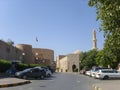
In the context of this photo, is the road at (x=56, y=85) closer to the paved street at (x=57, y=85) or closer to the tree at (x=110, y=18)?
the paved street at (x=57, y=85)

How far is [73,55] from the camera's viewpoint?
15238 cm

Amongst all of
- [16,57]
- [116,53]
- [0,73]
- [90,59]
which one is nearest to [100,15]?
[116,53]

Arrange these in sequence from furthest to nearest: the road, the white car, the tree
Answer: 1. the white car
2. the road
3. the tree

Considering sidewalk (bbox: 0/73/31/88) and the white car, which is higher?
the white car

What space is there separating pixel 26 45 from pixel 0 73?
71.0 metres

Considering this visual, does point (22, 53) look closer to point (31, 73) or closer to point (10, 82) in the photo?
point (31, 73)

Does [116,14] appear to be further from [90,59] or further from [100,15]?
[90,59]

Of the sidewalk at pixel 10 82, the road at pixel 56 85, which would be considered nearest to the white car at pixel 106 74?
the road at pixel 56 85

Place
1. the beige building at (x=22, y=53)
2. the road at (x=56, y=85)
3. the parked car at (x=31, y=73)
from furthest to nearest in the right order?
1. the beige building at (x=22, y=53)
2. the parked car at (x=31, y=73)
3. the road at (x=56, y=85)

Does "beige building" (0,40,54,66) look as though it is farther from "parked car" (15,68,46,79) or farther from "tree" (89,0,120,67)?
"tree" (89,0,120,67)

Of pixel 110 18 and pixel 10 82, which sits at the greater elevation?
pixel 110 18

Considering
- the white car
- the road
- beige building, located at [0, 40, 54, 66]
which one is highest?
beige building, located at [0, 40, 54, 66]

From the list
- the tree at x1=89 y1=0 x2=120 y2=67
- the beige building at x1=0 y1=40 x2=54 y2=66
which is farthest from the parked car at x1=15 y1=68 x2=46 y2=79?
the beige building at x1=0 y1=40 x2=54 y2=66

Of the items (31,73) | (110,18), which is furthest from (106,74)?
(110,18)
